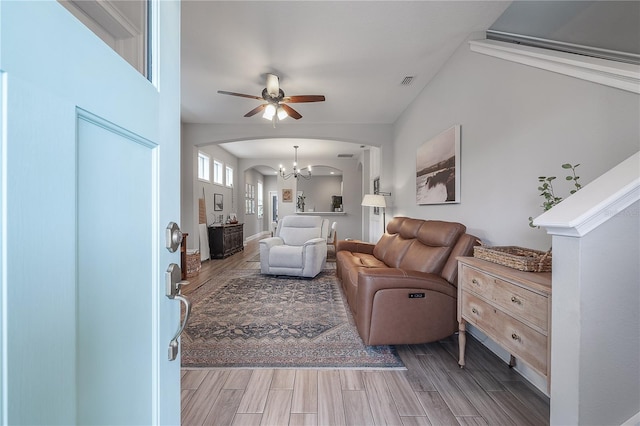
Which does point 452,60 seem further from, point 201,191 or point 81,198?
point 201,191

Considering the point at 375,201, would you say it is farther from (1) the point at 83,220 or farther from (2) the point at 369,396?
(1) the point at 83,220

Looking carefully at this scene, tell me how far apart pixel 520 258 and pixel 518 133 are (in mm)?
1044

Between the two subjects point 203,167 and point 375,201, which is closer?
point 375,201

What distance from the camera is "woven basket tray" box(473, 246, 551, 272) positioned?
4.64ft

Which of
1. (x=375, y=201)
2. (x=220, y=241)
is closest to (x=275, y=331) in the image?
(x=375, y=201)

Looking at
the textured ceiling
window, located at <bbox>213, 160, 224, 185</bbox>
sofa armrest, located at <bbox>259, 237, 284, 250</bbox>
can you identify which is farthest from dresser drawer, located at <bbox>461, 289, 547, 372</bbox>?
window, located at <bbox>213, 160, 224, 185</bbox>

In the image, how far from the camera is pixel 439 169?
3.05 metres

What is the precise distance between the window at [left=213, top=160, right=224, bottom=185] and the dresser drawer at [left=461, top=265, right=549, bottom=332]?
617 centimetres

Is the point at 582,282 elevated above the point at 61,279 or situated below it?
below

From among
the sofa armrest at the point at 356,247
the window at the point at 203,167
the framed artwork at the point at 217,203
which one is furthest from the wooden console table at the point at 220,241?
the sofa armrest at the point at 356,247

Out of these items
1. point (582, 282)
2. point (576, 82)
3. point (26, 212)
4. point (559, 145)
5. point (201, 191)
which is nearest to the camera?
point (26, 212)

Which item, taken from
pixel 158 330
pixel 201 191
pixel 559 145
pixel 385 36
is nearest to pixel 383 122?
pixel 385 36

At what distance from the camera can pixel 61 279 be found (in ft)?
1.21

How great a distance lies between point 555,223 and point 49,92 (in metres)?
1.34
